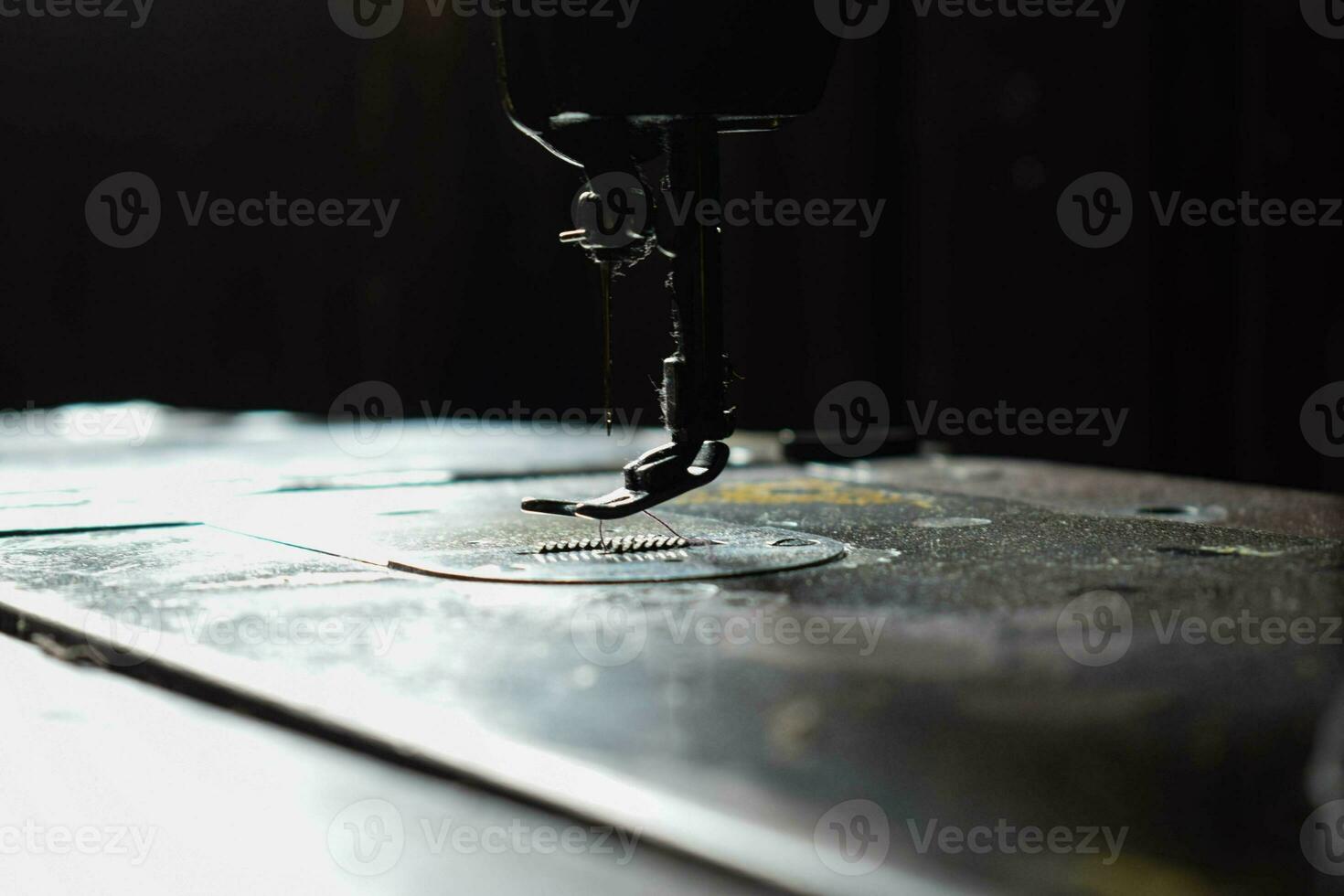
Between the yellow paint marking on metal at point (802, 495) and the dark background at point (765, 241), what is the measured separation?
1.03 metres

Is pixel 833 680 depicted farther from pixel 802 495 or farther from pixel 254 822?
pixel 802 495

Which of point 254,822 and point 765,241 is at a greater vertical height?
point 765,241

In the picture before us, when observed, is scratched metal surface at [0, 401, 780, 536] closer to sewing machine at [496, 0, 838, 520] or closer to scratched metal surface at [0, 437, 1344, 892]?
scratched metal surface at [0, 437, 1344, 892]

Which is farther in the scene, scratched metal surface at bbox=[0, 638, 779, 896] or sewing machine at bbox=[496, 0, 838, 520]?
sewing machine at bbox=[496, 0, 838, 520]

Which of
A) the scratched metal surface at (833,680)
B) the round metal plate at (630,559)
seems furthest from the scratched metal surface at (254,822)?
the round metal plate at (630,559)

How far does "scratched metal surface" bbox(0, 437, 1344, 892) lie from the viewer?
1011 millimetres

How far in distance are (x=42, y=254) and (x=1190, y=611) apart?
23.9 feet

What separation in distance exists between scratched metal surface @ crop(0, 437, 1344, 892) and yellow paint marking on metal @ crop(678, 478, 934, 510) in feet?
1.59

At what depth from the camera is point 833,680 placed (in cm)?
140

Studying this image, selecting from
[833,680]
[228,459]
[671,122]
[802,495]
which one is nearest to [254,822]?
[833,680]

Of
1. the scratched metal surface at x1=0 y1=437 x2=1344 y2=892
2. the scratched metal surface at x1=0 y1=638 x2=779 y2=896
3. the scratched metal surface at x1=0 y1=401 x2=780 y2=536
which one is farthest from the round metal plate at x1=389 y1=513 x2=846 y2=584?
the scratched metal surface at x1=0 y1=401 x2=780 y2=536

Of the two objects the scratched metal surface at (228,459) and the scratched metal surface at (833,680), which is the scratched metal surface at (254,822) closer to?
the scratched metal surface at (833,680)

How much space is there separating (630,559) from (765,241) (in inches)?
135

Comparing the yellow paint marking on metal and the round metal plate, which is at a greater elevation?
the round metal plate
